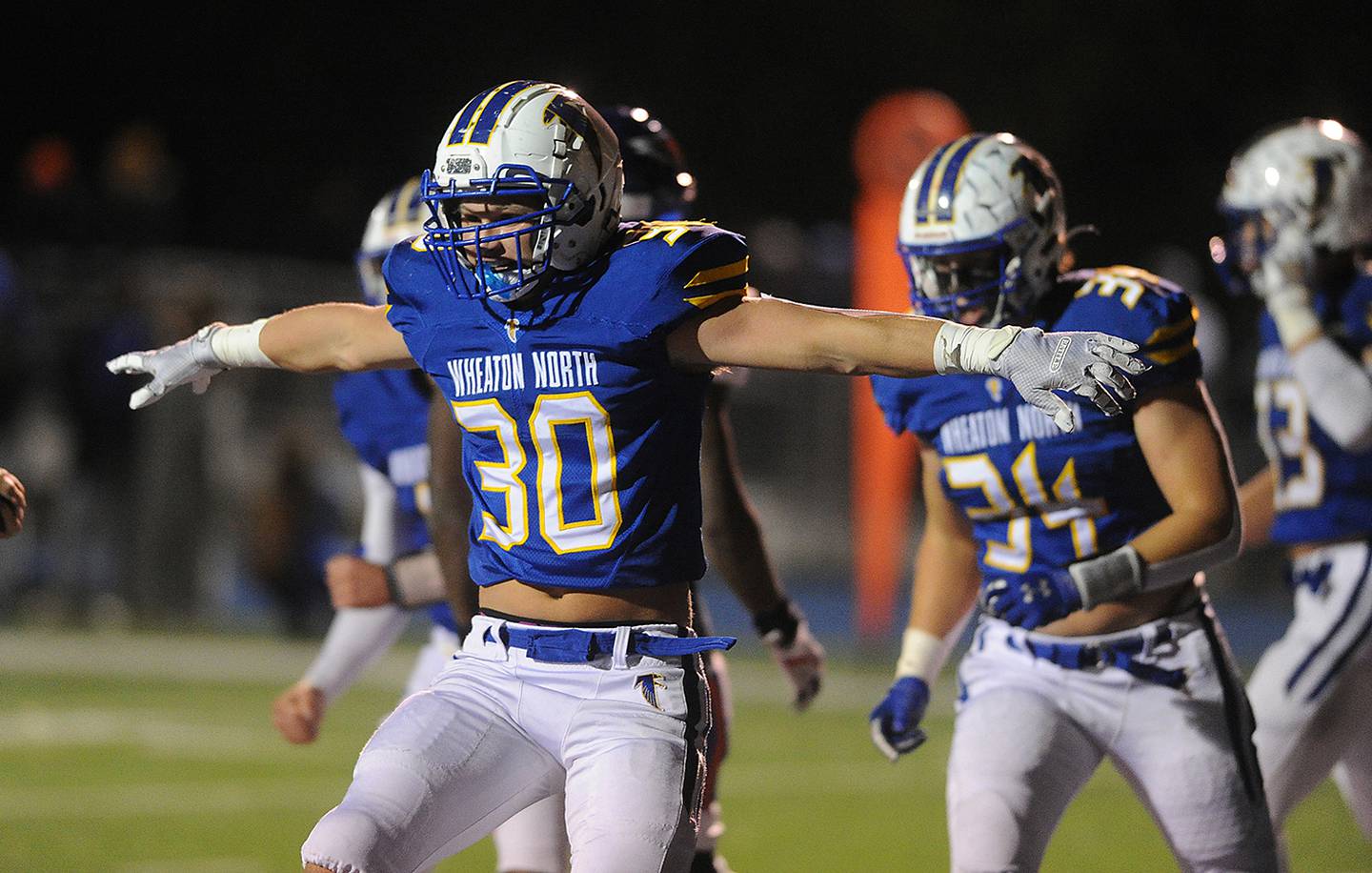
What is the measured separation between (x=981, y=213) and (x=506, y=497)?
1.22m

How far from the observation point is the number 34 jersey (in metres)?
3.95

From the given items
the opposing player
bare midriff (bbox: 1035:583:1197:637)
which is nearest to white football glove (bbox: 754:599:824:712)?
bare midriff (bbox: 1035:583:1197:637)

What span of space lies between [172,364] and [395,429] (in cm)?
115

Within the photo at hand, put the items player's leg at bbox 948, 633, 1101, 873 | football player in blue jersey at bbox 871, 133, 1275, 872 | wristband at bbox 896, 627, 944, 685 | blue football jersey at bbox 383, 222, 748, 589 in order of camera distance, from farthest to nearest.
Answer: wristband at bbox 896, 627, 944, 685, football player in blue jersey at bbox 871, 133, 1275, 872, player's leg at bbox 948, 633, 1101, 873, blue football jersey at bbox 383, 222, 748, 589

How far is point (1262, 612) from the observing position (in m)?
13.2

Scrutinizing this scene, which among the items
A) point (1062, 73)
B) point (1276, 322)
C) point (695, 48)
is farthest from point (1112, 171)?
point (1276, 322)

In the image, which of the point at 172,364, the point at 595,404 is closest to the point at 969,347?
the point at 595,404

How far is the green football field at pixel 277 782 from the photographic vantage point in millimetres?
6402

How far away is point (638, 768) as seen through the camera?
3.30 meters

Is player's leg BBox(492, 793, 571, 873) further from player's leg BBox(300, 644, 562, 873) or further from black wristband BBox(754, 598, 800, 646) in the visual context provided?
player's leg BBox(300, 644, 562, 873)

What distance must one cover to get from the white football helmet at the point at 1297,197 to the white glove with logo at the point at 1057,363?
2.13m

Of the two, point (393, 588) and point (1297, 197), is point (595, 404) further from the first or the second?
point (1297, 197)

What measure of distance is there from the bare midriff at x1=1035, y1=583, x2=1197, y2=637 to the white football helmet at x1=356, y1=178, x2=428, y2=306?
6.46 ft

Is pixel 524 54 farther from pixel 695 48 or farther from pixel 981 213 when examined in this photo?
pixel 981 213
